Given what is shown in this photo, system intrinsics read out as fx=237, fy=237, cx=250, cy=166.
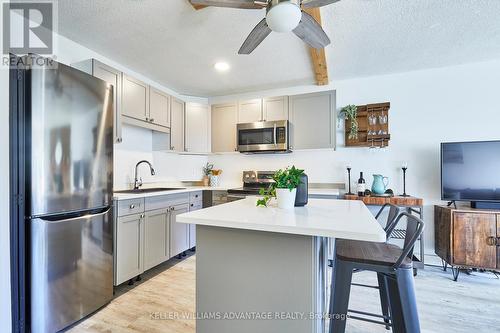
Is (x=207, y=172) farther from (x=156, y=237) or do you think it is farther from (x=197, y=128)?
(x=156, y=237)

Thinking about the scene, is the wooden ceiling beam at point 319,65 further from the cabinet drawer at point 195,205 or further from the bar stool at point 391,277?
the cabinet drawer at point 195,205

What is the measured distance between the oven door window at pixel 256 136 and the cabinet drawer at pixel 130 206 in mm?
1667

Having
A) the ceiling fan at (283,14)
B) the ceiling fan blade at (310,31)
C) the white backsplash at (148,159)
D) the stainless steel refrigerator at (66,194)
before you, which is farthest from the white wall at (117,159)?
the ceiling fan blade at (310,31)

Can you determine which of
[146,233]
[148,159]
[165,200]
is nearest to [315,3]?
[165,200]

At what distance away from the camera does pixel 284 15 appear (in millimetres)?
1360

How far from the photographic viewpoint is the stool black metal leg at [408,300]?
114cm

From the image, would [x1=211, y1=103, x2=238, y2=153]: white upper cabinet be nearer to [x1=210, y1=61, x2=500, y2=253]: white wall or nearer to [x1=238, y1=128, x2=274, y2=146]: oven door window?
[x1=238, y1=128, x2=274, y2=146]: oven door window

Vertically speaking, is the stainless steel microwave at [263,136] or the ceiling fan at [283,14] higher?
the ceiling fan at [283,14]

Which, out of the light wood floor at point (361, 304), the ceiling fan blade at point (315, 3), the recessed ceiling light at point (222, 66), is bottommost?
the light wood floor at point (361, 304)

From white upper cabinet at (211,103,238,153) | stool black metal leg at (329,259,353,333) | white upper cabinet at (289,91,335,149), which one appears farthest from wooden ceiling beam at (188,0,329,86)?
stool black metal leg at (329,259,353,333)

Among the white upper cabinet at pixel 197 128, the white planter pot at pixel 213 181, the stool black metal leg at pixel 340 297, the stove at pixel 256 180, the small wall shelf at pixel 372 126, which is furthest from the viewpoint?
the white planter pot at pixel 213 181

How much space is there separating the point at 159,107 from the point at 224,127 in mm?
1068

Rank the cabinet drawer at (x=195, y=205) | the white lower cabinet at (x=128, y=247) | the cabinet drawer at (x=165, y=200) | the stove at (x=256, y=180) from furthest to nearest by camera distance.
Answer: the stove at (x=256, y=180) < the cabinet drawer at (x=195, y=205) < the cabinet drawer at (x=165, y=200) < the white lower cabinet at (x=128, y=247)

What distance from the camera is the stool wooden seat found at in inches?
47.9
